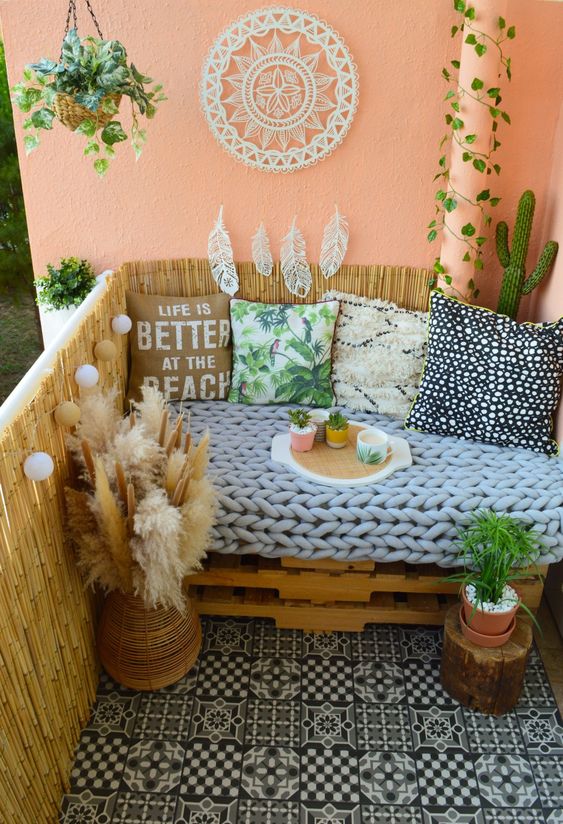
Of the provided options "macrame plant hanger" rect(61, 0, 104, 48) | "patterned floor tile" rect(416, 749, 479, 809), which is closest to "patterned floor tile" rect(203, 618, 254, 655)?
"patterned floor tile" rect(416, 749, 479, 809)

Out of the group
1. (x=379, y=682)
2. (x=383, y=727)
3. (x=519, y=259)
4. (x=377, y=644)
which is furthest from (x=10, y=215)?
(x=383, y=727)

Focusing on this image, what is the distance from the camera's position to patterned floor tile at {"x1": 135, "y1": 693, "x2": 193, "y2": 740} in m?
2.20

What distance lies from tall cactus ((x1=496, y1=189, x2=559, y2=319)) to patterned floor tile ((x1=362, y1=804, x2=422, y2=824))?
1644 millimetres

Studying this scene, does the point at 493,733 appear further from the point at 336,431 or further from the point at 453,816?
the point at 336,431

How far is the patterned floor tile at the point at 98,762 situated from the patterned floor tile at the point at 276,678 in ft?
1.39

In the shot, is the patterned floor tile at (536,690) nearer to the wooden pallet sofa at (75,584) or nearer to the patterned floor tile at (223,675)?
the wooden pallet sofa at (75,584)

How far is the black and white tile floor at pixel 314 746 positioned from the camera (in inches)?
79.2

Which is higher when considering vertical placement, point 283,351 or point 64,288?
point 64,288

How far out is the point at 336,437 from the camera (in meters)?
2.55

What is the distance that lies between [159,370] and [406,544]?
3.64 ft

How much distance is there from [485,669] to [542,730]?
0.86 ft

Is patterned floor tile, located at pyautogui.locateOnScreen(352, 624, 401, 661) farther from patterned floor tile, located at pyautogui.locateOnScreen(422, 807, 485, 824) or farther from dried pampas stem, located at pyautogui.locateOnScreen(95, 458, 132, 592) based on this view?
dried pampas stem, located at pyautogui.locateOnScreen(95, 458, 132, 592)

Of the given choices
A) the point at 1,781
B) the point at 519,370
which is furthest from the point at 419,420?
the point at 1,781

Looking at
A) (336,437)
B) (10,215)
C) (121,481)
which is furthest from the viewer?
(10,215)
